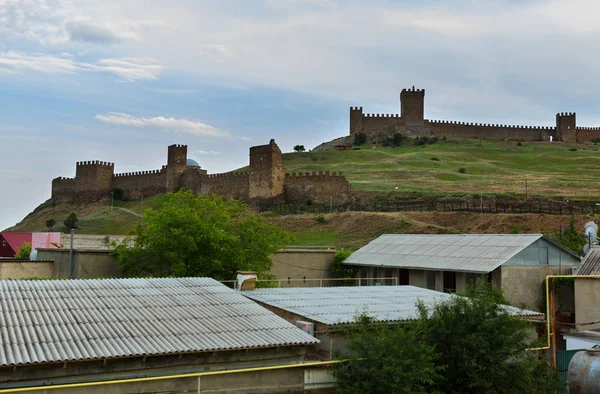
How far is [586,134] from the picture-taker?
101000 mm

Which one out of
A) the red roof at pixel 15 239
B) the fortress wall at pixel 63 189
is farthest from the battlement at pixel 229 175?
the red roof at pixel 15 239

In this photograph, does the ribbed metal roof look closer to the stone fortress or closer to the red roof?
the red roof

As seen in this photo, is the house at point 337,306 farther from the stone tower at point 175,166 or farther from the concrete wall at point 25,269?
the stone tower at point 175,166

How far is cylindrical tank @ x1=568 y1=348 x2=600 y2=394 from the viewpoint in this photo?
11680mm

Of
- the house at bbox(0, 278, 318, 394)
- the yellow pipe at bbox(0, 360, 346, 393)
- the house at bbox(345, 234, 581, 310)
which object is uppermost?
the house at bbox(345, 234, 581, 310)

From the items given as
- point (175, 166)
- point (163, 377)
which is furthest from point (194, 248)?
point (175, 166)

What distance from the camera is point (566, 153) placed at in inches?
3381

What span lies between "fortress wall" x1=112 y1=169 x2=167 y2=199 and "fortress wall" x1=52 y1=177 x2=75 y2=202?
6.84 metres

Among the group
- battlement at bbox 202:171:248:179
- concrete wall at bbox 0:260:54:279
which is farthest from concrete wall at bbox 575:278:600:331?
battlement at bbox 202:171:248:179

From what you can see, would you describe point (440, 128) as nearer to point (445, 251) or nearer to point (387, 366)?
point (445, 251)

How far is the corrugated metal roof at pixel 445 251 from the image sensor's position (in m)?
21.7

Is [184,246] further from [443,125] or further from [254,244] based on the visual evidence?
[443,125]

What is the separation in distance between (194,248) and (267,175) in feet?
119

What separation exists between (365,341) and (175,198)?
63.4 feet
